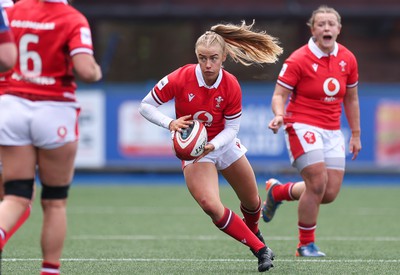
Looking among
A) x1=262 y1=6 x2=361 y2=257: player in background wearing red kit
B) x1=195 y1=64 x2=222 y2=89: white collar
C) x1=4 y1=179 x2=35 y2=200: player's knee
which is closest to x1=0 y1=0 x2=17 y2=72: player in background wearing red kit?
x1=4 y1=179 x2=35 y2=200: player's knee

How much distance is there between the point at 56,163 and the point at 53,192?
0.17 m

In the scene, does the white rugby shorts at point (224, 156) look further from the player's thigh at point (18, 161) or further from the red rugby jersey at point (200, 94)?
the player's thigh at point (18, 161)

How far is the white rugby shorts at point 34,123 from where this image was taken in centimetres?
540

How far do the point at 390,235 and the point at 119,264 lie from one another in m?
3.38

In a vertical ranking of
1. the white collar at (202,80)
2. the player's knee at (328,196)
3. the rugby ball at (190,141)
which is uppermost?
the white collar at (202,80)

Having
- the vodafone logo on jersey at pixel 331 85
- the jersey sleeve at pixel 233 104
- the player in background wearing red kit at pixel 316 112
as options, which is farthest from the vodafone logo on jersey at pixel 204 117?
the vodafone logo on jersey at pixel 331 85

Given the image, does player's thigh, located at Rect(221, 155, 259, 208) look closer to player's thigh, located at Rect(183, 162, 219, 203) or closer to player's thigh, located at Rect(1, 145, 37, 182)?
player's thigh, located at Rect(183, 162, 219, 203)

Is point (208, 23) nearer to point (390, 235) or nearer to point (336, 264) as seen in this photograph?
point (390, 235)

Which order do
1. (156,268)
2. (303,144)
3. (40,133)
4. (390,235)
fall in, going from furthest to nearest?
(390,235) → (303,144) → (156,268) → (40,133)

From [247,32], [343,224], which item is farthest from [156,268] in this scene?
[343,224]

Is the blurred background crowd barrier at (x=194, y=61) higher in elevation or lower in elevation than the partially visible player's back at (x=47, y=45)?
lower

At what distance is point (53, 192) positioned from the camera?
555cm

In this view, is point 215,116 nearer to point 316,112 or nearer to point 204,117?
point 204,117

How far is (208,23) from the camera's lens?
64.8 feet
